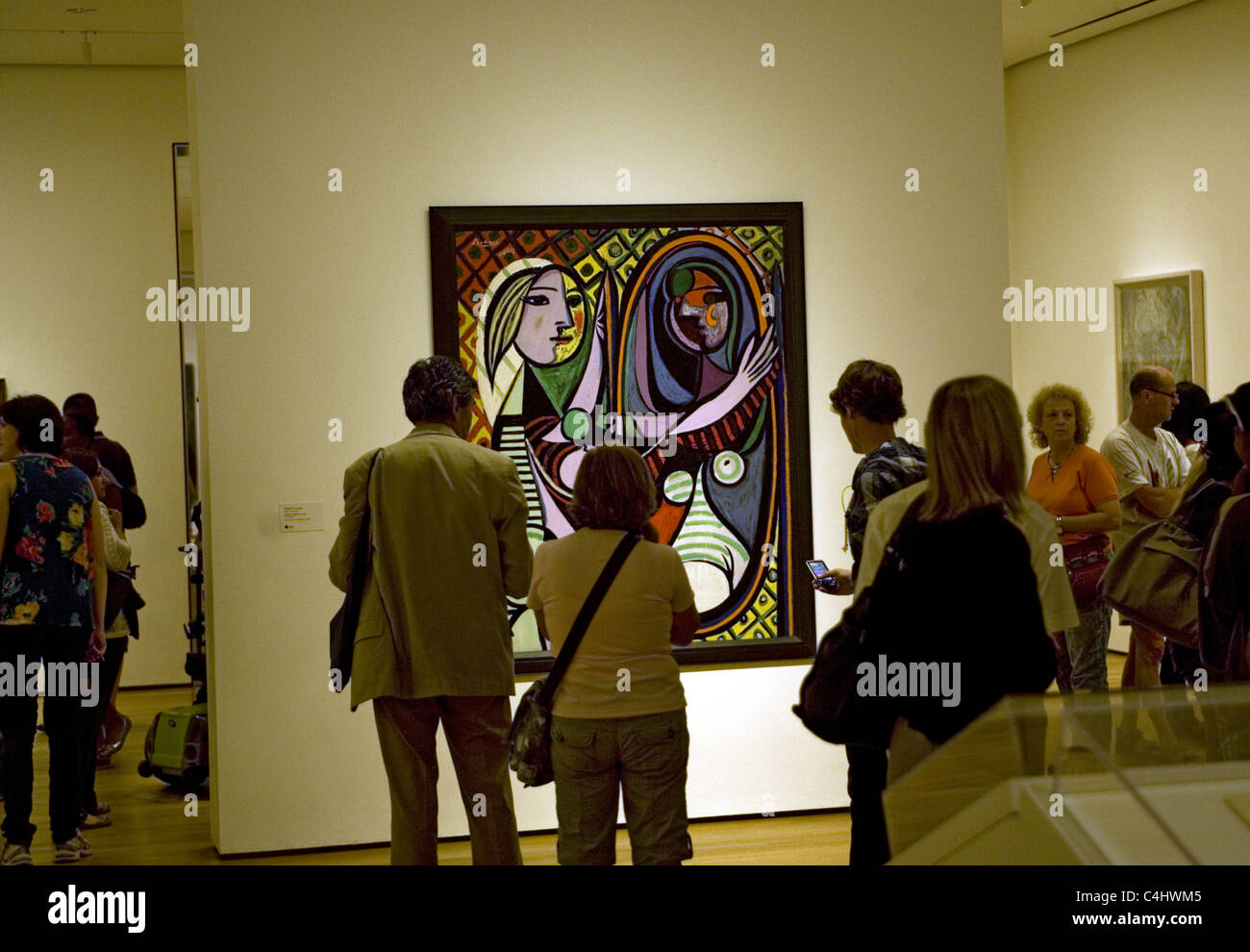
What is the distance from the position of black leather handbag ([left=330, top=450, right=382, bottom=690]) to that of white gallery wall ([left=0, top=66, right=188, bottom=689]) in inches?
224

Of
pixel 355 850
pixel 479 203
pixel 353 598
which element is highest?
pixel 479 203

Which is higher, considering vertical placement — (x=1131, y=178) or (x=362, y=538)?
(x=1131, y=178)

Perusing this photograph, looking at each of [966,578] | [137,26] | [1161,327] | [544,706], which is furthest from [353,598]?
[1161,327]

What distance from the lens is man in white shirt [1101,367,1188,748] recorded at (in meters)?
6.50

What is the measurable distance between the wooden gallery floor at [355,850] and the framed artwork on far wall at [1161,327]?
4663 millimetres

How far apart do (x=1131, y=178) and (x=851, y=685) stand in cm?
728

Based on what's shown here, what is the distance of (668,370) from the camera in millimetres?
5438

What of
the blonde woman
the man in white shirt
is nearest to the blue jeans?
the man in white shirt

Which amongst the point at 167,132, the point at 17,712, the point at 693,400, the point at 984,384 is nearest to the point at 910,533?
the point at 984,384

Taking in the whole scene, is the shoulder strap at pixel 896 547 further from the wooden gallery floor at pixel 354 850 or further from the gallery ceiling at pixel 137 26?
the gallery ceiling at pixel 137 26

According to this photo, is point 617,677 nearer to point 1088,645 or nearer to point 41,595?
point 41,595

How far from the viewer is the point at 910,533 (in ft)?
9.42

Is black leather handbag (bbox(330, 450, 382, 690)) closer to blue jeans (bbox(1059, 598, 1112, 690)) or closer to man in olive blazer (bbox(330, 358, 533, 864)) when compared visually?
man in olive blazer (bbox(330, 358, 533, 864))
